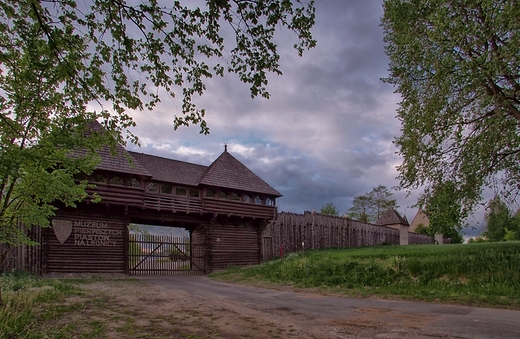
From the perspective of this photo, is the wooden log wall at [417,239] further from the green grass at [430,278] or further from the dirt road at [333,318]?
the dirt road at [333,318]

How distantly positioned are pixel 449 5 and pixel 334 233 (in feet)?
76.8

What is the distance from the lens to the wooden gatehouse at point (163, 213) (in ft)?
65.3

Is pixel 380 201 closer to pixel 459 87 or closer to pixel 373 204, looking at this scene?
pixel 373 204

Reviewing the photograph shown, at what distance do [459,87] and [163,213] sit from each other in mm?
17776

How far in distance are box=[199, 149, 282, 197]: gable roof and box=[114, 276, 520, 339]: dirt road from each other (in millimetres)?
14190

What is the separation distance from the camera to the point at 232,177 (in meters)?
26.7

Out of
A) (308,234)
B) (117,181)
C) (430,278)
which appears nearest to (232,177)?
(117,181)

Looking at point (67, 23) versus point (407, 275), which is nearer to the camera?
point (67, 23)

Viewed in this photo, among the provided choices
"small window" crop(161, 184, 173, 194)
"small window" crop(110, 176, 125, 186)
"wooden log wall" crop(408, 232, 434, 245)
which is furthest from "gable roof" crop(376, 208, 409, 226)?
"small window" crop(110, 176, 125, 186)

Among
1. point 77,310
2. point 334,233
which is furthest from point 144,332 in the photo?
point 334,233

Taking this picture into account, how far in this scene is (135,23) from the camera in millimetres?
6754

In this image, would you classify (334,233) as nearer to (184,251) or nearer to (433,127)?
(184,251)

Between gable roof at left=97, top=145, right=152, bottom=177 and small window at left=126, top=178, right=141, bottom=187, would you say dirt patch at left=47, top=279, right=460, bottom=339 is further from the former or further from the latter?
small window at left=126, top=178, right=141, bottom=187

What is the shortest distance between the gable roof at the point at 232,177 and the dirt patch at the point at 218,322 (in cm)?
Result: 1552
